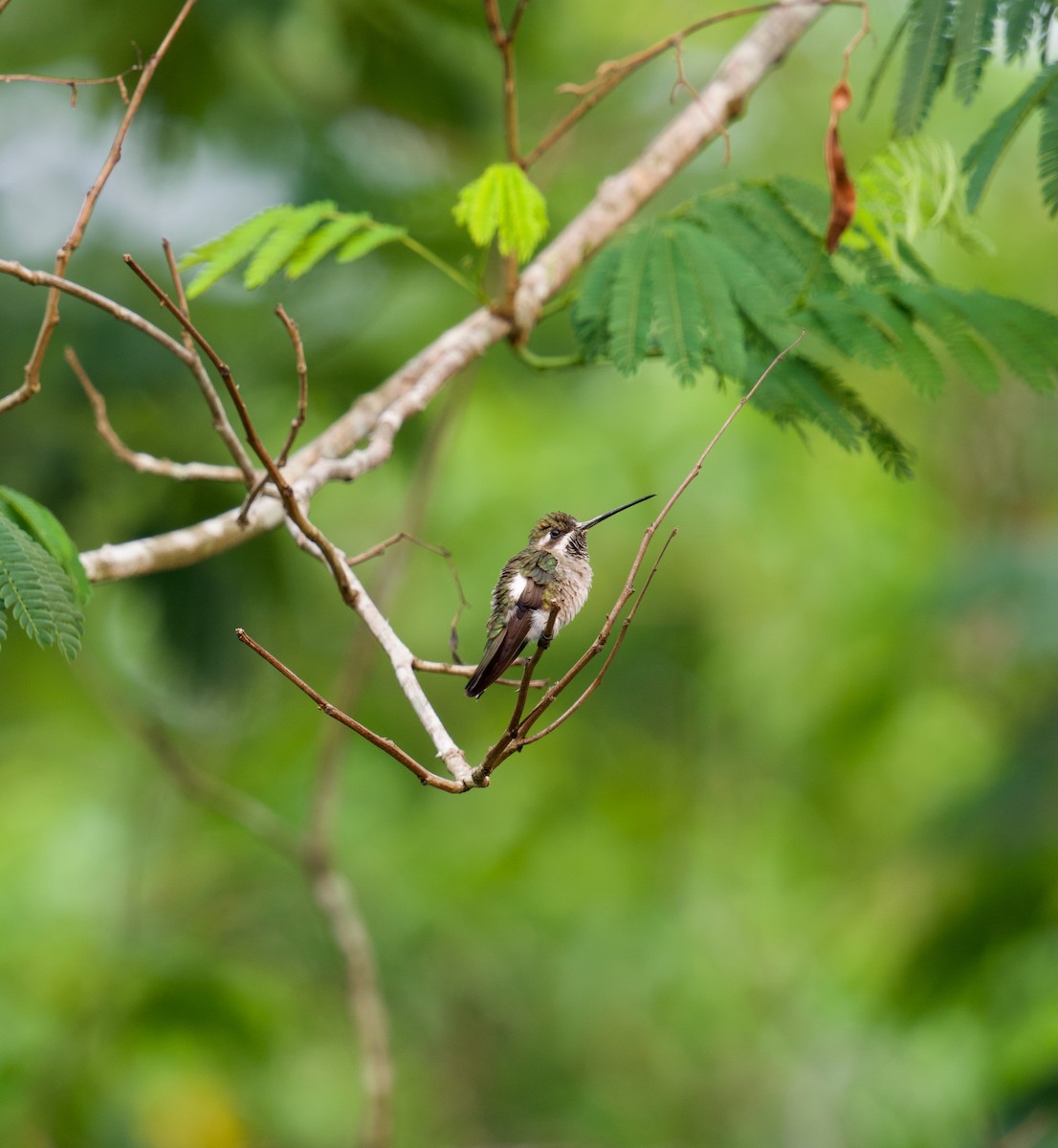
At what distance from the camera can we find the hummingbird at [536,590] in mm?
2387

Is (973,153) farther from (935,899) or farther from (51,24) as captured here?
(51,24)

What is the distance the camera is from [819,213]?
409cm

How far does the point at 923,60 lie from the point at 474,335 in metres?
1.73

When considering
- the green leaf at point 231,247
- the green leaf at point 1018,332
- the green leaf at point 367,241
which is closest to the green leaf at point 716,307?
the green leaf at point 1018,332

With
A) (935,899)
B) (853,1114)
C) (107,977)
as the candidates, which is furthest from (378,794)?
(935,899)

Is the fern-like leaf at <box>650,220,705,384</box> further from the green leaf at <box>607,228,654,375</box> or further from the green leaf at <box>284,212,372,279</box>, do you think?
the green leaf at <box>284,212,372,279</box>

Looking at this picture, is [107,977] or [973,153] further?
[107,977]

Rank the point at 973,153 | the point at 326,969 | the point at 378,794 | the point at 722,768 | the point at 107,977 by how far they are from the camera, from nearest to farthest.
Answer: the point at 973,153 → the point at 107,977 → the point at 326,969 → the point at 378,794 → the point at 722,768

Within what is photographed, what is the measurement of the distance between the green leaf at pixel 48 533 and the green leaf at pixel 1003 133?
2877 mm

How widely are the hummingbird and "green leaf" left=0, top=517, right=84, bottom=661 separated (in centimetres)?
89

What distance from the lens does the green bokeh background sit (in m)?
7.20

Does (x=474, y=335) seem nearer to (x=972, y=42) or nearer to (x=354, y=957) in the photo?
(x=972, y=42)

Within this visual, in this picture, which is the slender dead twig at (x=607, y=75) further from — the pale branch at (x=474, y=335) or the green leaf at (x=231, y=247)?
the green leaf at (x=231, y=247)

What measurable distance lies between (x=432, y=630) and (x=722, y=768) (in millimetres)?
3786
